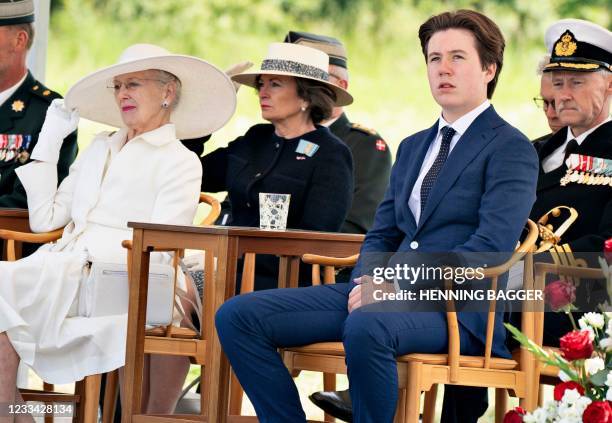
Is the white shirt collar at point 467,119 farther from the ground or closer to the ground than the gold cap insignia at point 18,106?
closer to the ground

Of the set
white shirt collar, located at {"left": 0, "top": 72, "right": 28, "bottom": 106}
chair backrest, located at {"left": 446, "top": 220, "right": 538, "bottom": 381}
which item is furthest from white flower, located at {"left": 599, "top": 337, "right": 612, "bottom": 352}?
white shirt collar, located at {"left": 0, "top": 72, "right": 28, "bottom": 106}

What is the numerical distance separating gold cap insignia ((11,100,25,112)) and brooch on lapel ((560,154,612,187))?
2214mm

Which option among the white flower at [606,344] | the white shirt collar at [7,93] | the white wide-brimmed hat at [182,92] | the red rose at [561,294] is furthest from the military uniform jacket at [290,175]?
the white flower at [606,344]

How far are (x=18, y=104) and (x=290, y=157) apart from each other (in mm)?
1184

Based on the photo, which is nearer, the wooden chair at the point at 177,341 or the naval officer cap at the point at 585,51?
the wooden chair at the point at 177,341

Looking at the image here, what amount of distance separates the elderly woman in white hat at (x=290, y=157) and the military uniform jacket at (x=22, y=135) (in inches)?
21.3

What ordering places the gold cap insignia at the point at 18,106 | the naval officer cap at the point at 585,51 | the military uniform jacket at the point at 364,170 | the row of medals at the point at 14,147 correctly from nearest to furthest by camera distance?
the naval officer cap at the point at 585,51 < the row of medals at the point at 14,147 < the gold cap insignia at the point at 18,106 < the military uniform jacket at the point at 364,170

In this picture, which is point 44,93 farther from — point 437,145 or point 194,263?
point 437,145

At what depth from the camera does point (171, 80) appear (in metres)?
4.53

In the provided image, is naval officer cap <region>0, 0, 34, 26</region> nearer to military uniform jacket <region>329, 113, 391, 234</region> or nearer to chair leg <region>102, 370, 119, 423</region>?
military uniform jacket <region>329, 113, 391, 234</region>

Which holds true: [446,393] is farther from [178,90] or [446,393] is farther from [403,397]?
[178,90]

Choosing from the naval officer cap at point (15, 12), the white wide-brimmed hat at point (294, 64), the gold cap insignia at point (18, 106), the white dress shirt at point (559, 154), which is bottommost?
the white dress shirt at point (559, 154)

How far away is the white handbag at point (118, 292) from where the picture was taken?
13.1 ft

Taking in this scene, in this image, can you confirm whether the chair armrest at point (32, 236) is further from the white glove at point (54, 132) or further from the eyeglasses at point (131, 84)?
the eyeglasses at point (131, 84)
